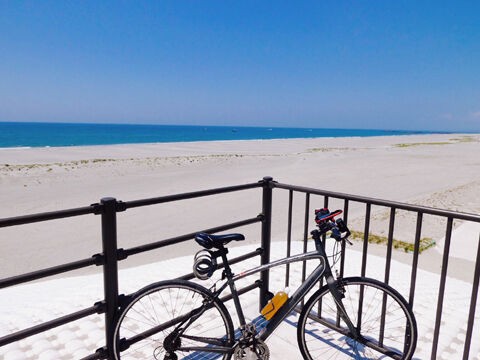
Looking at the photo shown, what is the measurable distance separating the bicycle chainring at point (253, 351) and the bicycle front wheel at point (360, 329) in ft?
1.31

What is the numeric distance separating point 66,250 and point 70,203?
16.7 ft

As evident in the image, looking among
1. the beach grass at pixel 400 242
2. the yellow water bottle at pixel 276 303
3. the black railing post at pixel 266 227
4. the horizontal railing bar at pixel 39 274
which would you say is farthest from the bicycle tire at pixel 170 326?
the beach grass at pixel 400 242

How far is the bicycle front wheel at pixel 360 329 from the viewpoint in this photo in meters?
2.81

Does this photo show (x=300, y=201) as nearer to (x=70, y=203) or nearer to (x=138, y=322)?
(x=70, y=203)

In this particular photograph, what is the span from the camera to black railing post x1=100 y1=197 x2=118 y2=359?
2533mm

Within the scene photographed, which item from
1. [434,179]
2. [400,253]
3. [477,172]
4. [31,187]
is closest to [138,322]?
[400,253]

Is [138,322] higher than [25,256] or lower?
higher

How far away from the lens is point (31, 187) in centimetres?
1536

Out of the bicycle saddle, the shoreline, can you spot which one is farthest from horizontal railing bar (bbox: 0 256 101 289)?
the shoreline

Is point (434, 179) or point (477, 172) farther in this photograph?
point (477, 172)

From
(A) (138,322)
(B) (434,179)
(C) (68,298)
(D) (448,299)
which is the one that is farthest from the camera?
(B) (434,179)

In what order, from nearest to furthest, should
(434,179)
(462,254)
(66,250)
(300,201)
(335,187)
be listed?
1. (462,254)
2. (66,250)
3. (300,201)
4. (335,187)
5. (434,179)

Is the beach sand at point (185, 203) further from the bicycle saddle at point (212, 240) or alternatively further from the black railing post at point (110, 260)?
the black railing post at point (110, 260)

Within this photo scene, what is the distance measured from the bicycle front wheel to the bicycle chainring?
1.31 ft
